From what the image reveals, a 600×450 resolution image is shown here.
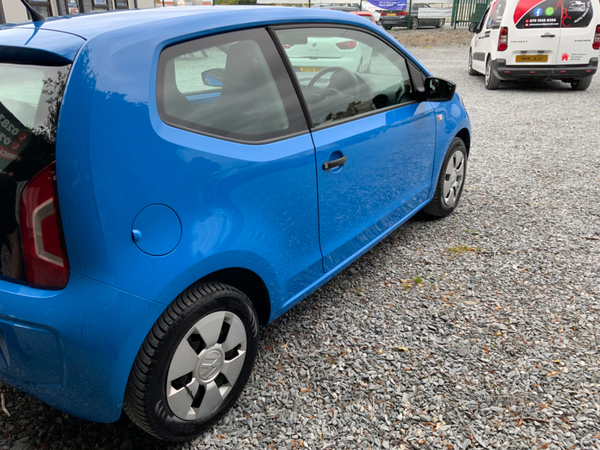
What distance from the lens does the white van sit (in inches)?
366

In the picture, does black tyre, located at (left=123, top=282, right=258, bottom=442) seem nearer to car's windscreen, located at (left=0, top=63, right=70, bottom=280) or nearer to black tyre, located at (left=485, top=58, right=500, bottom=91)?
car's windscreen, located at (left=0, top=63, right=70, bottom=280)

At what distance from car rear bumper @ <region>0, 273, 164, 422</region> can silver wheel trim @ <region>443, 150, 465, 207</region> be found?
117 inches

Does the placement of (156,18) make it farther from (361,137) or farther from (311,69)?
(361,137)

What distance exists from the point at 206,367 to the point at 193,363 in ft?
0.26

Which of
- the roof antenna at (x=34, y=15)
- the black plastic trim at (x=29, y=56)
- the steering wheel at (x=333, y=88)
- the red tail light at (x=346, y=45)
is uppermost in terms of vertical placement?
the roof antenna at (x=34, y=15)

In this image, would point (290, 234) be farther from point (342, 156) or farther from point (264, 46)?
point (264, 46)

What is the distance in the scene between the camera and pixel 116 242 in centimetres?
158

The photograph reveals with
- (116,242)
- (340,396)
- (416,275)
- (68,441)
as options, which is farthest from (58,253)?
(416,275)

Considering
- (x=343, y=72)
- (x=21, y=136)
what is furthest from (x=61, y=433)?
(x=343, y=72)

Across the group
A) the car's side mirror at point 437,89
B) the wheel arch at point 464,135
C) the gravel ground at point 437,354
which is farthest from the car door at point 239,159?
the wheel arch at point 464,135

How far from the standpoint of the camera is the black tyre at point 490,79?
410 inches

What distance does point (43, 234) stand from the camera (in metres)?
1.58

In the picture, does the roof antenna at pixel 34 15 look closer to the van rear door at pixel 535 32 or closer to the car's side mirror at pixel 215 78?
the car's side mirror at pixel 215 78

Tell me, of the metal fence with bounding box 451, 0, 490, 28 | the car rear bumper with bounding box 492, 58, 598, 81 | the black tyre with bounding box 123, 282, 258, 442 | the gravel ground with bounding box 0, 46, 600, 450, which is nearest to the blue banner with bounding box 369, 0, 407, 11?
the metal fence with bounding box 451, 0, 490, 28
